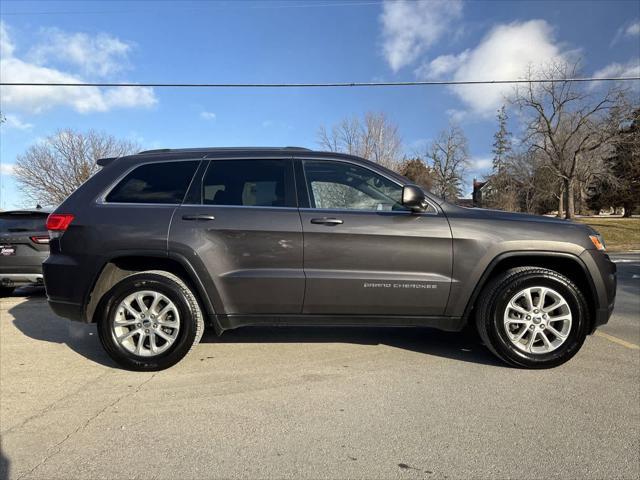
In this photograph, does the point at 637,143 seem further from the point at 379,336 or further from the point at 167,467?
the point at 167,467

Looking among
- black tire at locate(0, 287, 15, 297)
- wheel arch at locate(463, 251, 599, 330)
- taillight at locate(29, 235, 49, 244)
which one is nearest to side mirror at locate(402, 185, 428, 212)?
wheel arch at locate(463, 251, 599, 330)

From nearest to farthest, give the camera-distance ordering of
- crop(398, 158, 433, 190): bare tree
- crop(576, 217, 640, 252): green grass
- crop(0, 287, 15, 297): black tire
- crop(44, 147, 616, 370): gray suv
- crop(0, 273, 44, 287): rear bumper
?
crop(44, 147, 616, 370): gray suv, crop(0, 273, 44, 287): rear bumper, crop(0, 287, 15, 297): black tire, crop(576, 217, 640, 252): green grass, crop(398, 158, 433, 190): bare tree

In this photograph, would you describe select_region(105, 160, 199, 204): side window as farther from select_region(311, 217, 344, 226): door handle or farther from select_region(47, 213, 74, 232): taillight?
select_region(311, 217, 344, 226): door handle

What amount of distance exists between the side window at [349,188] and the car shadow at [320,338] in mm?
1509

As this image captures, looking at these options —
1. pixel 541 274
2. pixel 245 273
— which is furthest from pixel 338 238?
pixel 541 274

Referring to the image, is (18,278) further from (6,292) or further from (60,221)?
(60,221)

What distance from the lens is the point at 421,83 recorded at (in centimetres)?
1328

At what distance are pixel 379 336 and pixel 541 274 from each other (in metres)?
1.77

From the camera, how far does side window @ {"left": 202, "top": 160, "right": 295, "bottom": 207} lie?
3814 millimetres

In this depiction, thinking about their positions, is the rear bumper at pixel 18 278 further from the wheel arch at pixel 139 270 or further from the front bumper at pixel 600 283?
the front bumper at pixel 600 283

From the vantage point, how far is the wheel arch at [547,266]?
3664 mm

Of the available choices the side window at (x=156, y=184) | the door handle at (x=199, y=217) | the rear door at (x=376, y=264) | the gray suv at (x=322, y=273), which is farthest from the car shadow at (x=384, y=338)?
the side window at (x=156, y=184)

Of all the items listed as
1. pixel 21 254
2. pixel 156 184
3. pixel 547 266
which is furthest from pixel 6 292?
pixel 547 266

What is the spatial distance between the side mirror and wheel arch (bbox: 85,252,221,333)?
1.89 meters
